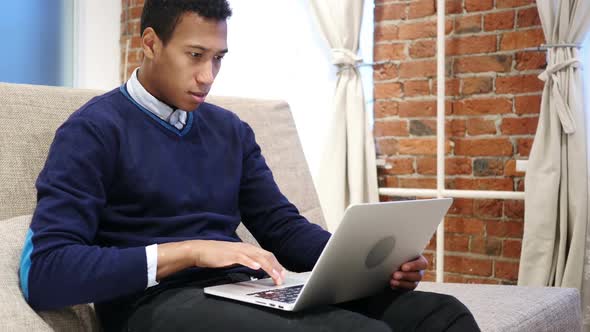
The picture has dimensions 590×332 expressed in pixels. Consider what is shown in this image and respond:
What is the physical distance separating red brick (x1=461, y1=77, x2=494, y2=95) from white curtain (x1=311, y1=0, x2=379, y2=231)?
1.36ft

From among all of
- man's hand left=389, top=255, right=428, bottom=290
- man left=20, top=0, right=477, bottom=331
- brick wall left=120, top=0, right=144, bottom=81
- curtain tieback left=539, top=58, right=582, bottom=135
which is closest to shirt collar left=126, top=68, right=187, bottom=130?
man left=20, top=0, right=477, bottom=331

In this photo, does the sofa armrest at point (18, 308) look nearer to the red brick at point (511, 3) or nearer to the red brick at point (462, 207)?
the red brick at point (462, 207)

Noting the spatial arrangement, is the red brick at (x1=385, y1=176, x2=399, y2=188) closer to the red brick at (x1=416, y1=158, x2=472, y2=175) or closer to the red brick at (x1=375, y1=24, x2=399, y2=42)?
the red brick at (x1=416, y1=158, x2=472, y2=175)

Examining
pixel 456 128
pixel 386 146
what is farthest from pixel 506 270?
pixel 386 146

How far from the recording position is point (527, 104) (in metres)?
2.80

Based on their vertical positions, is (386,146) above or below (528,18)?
below

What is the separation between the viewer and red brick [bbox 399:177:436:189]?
3.04m

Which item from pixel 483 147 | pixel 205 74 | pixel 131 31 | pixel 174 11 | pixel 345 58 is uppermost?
pixel 131 31

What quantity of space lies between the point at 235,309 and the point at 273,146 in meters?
1.00

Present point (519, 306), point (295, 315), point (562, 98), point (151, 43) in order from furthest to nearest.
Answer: point (562, 98), point (519, 306), point (151, 43), point (295, 315)

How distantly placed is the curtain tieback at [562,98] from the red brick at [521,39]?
7.5 inches

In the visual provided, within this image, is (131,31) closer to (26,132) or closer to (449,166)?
(449,166)

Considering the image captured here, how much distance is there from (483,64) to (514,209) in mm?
559

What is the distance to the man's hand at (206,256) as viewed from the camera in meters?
1.21
